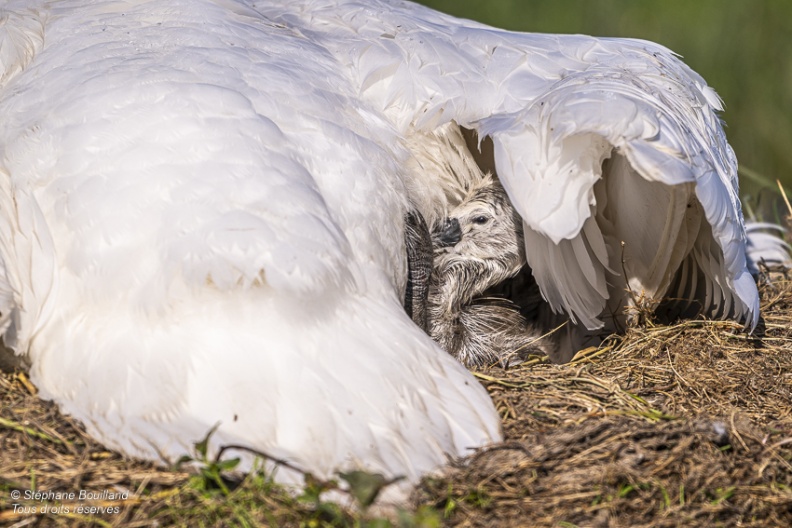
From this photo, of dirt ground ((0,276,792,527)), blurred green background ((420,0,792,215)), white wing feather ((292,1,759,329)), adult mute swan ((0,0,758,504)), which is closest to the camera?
dirt ground ((0,276,792,527))

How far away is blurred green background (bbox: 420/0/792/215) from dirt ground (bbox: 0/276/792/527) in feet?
12.5

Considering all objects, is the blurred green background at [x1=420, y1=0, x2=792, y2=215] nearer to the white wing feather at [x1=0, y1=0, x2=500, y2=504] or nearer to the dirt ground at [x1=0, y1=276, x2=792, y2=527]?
the dirt ground at [x1=0, y1=276, x2=792, y2=527]

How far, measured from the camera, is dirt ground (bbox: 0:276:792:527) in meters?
2.00

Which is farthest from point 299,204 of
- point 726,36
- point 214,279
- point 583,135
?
point 726,36

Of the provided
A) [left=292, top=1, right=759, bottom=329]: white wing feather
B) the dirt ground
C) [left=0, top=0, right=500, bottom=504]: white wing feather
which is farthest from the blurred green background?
[left=0, top=0, right=500, bottom=504]: white wing feather

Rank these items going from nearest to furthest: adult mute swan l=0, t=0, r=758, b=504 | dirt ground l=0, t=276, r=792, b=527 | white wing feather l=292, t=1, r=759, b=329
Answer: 1. dirt ground l=0, t=276, r=792, b=527
2. adult mute swan l=0, t=0, r=758, b=504
3. white wing feather l=292, t=1, r=759, b=329

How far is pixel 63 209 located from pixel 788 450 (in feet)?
5.76

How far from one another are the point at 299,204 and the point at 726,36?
5.06 metres

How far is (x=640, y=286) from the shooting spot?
3162 millimetres

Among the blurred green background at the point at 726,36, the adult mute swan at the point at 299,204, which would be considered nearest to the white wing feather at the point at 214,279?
the adult mute swan at the point at 299,204

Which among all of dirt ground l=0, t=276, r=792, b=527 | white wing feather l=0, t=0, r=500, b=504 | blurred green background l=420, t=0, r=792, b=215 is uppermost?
white wing feather l=0, t=0, r=500, b=504

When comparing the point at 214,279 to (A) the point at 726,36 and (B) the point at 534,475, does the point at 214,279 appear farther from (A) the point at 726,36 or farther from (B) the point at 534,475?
(A) the point at 726,36

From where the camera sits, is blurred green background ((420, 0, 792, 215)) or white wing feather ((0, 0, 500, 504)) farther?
blurred green background ((420, 0, 792, 215))

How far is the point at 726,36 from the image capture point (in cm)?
656
